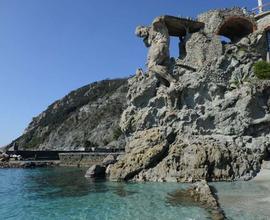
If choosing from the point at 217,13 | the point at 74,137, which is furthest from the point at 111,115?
the point at 217,13

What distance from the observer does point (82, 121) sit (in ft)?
374

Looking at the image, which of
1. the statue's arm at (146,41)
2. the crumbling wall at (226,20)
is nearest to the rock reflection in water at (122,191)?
the statue's arm at (146,41)

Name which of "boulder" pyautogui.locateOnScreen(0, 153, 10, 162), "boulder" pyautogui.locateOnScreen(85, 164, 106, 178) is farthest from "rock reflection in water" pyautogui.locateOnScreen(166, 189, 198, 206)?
"boulder" pyautogui.locateOnScreen(0, 153, 10, 162)

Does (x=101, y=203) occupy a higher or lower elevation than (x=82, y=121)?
lower

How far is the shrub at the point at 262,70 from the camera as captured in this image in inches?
1383

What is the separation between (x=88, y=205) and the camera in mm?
20812

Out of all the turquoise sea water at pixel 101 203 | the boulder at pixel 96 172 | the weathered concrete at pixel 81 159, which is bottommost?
the turquoise sea water at pixel 101 203

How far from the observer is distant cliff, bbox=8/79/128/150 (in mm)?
100312

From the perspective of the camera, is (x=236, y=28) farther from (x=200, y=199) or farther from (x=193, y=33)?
(x=200, y=199)

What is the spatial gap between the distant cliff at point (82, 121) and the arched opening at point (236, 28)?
41.0 meters

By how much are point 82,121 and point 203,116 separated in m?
84.1

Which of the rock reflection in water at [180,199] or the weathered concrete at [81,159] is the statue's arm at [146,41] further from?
the weathered concrete at [81,159]

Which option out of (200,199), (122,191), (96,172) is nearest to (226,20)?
(96,172)

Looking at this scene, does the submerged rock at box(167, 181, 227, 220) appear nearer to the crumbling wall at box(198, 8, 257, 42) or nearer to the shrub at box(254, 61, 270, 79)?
the shrub at box(254, 61, 270, 79)
